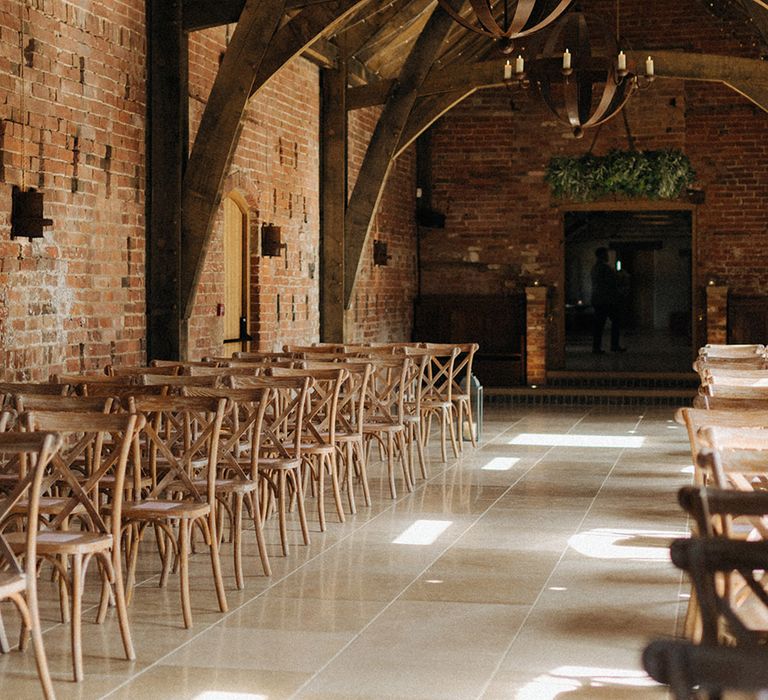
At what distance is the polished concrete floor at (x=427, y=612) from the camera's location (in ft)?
13.2

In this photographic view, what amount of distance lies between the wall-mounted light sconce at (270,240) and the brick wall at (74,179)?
244 cm

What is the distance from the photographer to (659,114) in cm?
1591

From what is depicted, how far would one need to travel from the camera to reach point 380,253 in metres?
14.8

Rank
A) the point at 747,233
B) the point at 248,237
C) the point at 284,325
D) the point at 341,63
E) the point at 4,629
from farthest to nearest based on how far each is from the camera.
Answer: the point at 747,233 < the point at 341,63 < the point at 284,325 < the point at 248,237 < the point at 4,629

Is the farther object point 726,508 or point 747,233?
point 747,233

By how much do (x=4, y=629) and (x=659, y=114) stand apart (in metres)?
13.1

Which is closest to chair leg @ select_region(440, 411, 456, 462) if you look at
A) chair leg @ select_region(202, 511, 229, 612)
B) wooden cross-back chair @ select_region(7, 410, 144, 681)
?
chair leg @ select_region(202, 511, 229, 612)

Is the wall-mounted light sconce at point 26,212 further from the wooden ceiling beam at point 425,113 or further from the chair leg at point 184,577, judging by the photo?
the wooden ceiling beam at point 425,113

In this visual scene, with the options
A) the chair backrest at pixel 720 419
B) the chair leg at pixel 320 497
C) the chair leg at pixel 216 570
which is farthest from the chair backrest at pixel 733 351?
the chair leg at pixel 216 570

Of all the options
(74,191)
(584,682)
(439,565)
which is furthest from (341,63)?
(584,682)

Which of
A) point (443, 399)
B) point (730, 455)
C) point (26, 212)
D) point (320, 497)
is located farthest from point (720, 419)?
point (443, 399)

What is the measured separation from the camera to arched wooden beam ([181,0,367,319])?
343 inches

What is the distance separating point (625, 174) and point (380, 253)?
3321mm

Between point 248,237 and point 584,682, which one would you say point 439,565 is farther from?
point 248,237
